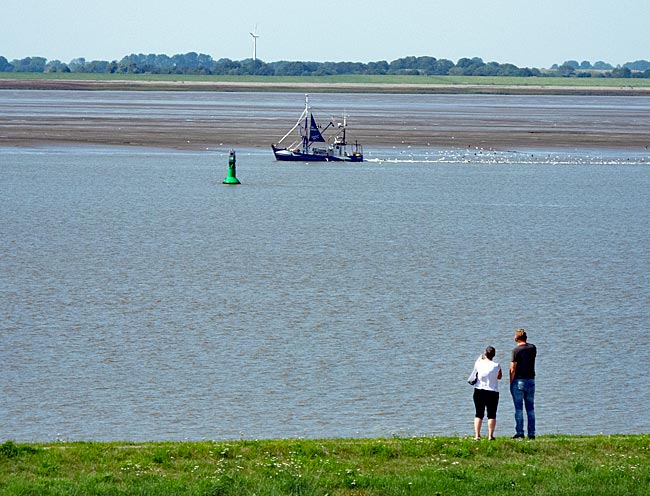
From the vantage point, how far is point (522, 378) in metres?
20.5

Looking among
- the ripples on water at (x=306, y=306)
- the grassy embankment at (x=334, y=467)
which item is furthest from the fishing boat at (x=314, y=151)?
the grassy embankment at (x=334, y=467)

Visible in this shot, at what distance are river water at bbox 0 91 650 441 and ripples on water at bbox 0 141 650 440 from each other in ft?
0.28

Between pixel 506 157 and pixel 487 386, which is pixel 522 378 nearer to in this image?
pixel 487 386

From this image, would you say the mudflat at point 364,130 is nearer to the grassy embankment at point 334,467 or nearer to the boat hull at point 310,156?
the boat hull at point 310,156

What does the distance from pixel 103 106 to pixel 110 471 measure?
158m

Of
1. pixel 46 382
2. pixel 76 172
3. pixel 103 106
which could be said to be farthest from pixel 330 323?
pixel 103 106

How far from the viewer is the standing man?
2027 cm

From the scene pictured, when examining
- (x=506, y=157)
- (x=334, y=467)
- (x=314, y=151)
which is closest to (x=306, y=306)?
(x=334, y=467)

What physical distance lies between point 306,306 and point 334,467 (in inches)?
724

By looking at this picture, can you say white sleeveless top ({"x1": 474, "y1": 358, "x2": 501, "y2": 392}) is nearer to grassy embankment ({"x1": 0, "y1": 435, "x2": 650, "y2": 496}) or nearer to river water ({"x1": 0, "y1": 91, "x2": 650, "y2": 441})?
grassy embankment ({"x1": 0, "y1": 435, "x2": 650, "y2": 496})

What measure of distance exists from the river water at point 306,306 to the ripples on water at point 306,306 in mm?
86

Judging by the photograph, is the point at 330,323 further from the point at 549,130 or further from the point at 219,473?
the point at 549,130

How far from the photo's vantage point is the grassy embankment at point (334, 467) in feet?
52.4

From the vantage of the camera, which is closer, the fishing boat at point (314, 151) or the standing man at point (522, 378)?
the standing man at point (522, 378)
